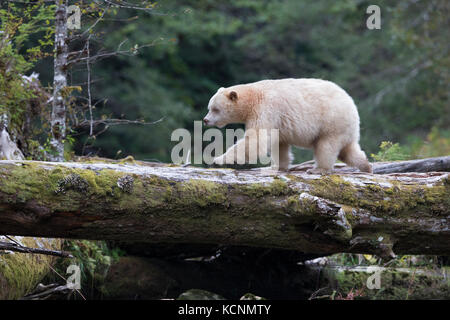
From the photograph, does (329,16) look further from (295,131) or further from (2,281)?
(2,281)

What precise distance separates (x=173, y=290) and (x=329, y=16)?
20151 mm

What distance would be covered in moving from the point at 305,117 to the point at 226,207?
2.09 m

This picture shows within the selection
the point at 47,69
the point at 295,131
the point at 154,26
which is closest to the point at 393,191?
the point at 295,131

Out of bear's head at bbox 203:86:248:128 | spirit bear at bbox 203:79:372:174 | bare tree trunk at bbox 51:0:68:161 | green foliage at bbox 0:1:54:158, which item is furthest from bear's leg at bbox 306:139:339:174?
green foliage at bbox 0:1:54:158

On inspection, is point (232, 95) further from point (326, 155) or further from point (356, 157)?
point (356, 157)

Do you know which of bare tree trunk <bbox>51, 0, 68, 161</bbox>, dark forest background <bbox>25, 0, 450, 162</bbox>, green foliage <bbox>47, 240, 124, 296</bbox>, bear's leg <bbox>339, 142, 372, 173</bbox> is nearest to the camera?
green foliage <bbox>47, 240, 124, 296</bbox>

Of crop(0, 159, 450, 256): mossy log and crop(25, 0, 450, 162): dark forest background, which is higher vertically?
crop(25, 0, 450, 162): dark forest background

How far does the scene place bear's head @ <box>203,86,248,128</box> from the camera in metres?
6.71

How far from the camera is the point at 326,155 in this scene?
6434 mm

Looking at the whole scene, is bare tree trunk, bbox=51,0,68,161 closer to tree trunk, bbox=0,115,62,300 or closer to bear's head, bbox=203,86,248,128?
tree trunk, bbox=0,115,62,300

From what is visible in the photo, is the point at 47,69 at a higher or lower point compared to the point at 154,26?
lower

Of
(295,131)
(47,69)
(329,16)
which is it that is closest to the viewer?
(295,131)

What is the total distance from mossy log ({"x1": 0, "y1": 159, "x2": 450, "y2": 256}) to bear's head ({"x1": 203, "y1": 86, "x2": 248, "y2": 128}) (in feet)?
6.02
